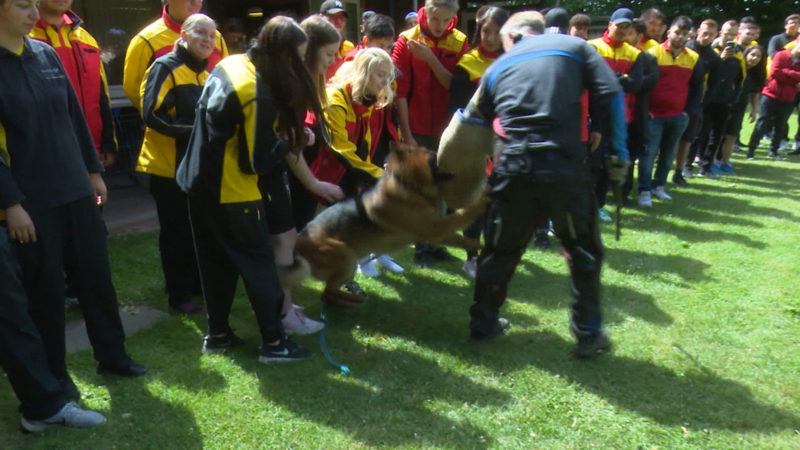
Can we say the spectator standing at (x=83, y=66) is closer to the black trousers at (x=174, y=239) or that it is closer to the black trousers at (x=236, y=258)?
the black trousers at (x=174, y=239)

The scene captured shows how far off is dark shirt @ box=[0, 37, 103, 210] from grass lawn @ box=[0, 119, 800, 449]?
3.89 ft

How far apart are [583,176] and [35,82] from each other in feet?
9.30

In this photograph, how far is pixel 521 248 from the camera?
366 cm

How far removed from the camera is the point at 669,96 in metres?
7.40

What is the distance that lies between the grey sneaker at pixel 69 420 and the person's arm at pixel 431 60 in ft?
11.6

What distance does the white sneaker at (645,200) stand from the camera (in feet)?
24.6

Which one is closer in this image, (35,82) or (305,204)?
(35,82)

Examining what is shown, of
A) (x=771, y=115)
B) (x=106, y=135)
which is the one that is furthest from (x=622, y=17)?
(x=771, y=115)

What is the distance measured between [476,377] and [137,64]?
313 cm

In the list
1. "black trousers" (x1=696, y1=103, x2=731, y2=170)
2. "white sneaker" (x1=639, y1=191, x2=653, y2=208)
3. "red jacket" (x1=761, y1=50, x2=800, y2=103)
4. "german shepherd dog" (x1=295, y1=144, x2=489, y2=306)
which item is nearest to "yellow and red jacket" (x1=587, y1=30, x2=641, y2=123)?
"white sneaker" (x1=639, y1=191, x2=653, y2=208)

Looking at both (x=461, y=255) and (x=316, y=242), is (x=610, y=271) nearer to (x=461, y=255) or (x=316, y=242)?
(x=461, y=255)

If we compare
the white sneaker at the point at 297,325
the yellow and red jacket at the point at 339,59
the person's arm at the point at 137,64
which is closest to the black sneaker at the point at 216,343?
the white sneaker at the point at 297,325

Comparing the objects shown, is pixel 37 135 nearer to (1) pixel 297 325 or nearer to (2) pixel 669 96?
(1) pixel 297 325

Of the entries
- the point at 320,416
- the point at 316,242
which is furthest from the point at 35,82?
the point at 320,416
